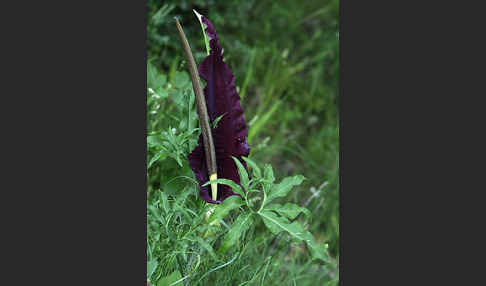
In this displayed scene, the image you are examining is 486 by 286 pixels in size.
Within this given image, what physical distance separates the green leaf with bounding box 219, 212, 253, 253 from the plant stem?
179 mm

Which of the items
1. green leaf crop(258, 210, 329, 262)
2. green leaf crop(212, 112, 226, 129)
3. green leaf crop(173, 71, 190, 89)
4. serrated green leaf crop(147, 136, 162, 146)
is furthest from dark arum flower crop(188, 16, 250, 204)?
green leaf crop(173, 71, 190, 89)

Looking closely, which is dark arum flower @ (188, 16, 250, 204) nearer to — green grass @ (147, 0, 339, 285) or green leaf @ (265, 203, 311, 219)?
green grass @ (147, 0, 339, 285)

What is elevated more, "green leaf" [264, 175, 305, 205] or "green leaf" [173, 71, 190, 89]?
"green leaf" [173, 71, 190, 89]

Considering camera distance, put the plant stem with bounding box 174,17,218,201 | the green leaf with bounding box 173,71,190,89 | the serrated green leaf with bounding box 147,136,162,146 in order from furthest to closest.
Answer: the green leaf with bounding box 173,71,190,89 < the serrated green leaf with bounding box 147,136,162,146 < the plant stem with bounding box 174,17,218,201

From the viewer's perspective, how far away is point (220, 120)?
146cm

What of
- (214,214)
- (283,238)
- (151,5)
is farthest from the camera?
(151,5)

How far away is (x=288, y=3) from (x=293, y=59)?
1.01ft

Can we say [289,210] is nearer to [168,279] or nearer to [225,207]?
[225,207]

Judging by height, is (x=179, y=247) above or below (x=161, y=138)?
below

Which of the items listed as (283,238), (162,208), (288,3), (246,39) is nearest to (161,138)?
(162,208)

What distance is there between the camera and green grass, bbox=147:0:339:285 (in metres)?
1.38

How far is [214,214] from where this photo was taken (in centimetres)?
125

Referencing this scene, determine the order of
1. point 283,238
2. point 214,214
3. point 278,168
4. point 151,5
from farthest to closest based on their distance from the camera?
1. point 278,168
2. point 151,5
3. point 283,238
4. point 214,214

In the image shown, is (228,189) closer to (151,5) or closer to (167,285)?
(167,285)
